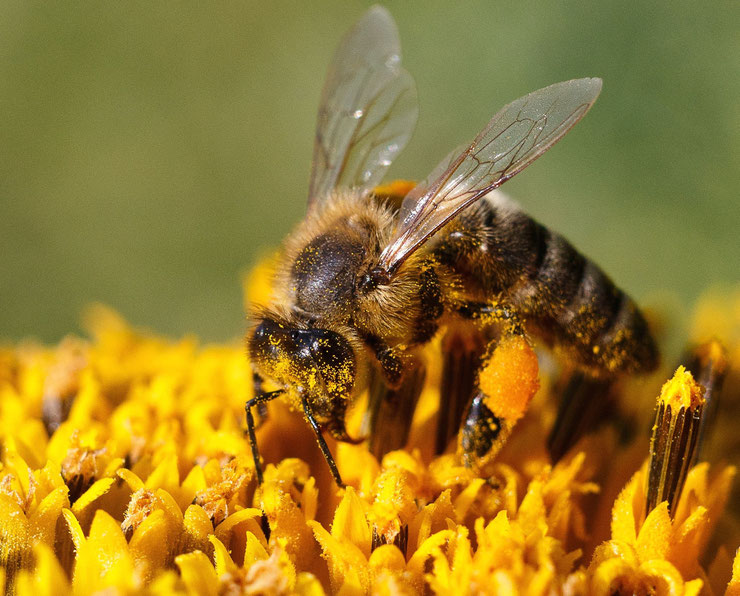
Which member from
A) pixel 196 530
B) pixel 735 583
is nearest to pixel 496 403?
pixel 735 583

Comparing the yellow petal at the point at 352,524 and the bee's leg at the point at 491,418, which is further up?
the bee's leg at the point at 491,418

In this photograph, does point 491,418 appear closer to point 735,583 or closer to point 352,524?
point 352,524

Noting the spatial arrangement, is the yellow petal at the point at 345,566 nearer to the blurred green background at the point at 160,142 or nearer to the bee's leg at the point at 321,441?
the bee's leg at the point at 321,441

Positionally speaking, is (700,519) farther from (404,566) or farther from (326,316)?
(326,316)

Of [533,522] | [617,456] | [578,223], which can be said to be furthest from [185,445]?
[578,223]

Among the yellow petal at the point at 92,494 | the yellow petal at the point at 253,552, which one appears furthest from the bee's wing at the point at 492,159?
the yellow petal at the point at 92,494

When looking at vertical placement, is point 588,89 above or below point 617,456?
above
